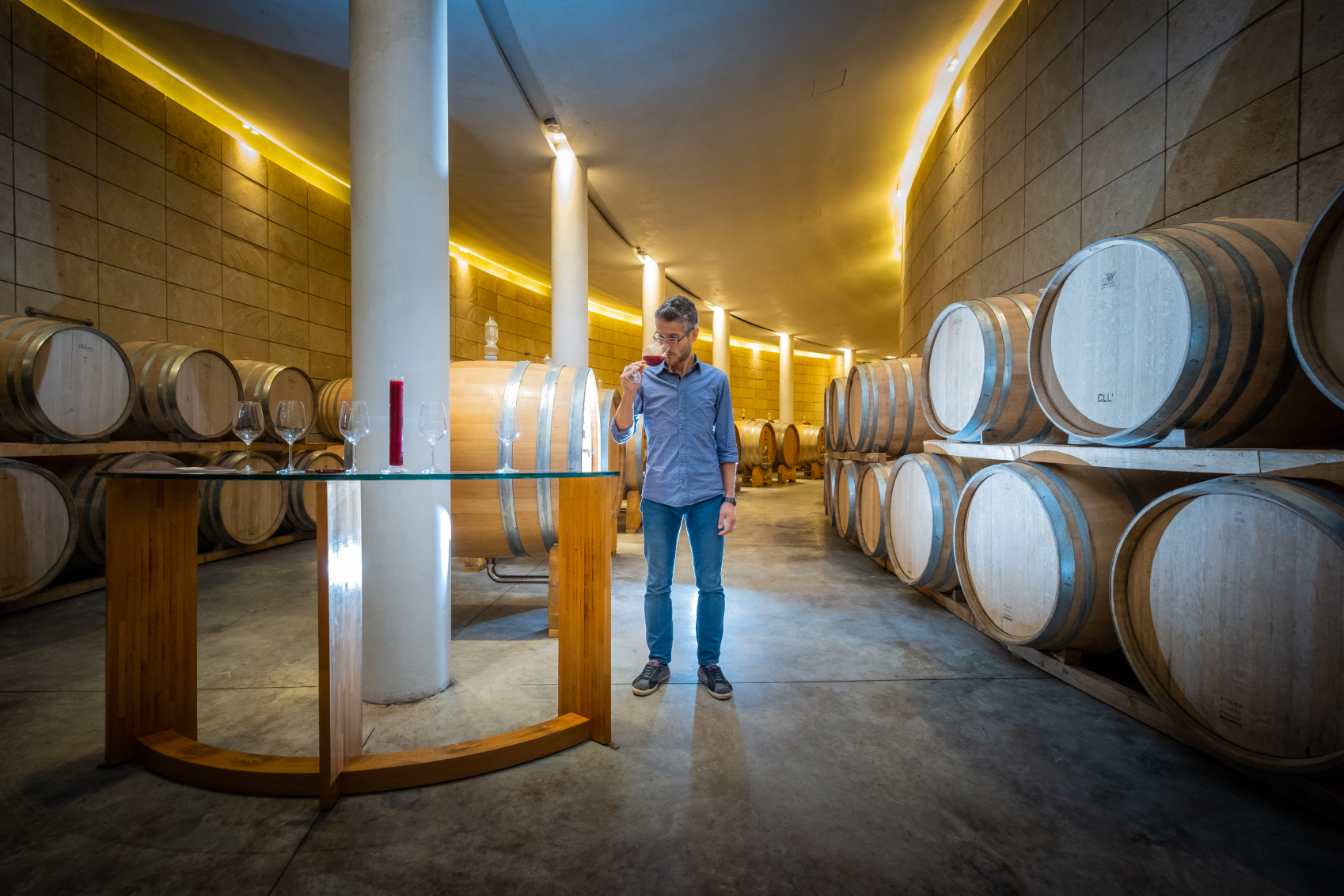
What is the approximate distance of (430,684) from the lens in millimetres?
2336

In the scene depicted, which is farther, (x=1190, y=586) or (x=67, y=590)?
(x=67, y=590)

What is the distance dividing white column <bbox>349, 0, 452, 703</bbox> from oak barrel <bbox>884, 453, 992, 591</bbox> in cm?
259

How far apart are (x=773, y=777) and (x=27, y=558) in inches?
169

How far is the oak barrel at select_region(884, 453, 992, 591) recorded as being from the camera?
3.23 m

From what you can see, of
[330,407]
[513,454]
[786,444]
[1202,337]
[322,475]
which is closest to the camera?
[322,475]

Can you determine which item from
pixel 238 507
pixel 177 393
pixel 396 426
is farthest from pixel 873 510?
pixel 177 393

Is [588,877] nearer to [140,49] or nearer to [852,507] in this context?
[852,507]

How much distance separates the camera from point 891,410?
441 cm

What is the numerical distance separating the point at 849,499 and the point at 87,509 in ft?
18.6

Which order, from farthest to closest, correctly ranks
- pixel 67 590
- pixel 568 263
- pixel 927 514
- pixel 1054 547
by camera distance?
1. pixel 568 263
2. pixel 67 590
3. pixel 927 514
4. pixel 1054 547

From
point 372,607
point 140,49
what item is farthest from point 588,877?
point 140,49

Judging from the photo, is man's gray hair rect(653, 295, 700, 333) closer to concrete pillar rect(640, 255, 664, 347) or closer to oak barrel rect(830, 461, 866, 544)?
oak barrel rect(830, 461, 866, 544)

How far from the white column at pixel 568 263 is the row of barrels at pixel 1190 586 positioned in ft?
16.4

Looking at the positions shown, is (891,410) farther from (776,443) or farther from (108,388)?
(776,443)
